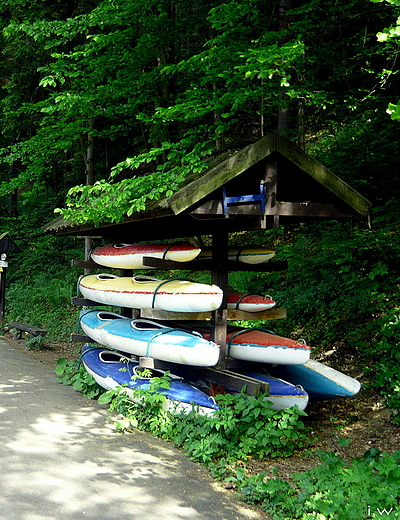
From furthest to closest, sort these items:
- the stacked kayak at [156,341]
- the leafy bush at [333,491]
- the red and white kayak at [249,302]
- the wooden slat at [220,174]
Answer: the red and white kayak at [249,302], the stacked kayak at [156,341], the wooden slat at [220,174], the leafy bush at [333,491]

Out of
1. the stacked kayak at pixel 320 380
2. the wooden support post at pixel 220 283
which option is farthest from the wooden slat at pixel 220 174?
the stacked kayak at pixel 320 380

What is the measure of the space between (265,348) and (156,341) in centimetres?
136

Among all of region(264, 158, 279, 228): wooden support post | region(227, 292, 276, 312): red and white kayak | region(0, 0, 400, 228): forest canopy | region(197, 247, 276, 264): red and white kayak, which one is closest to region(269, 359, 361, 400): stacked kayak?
region(227, 292, 276, 312): red and white kayak

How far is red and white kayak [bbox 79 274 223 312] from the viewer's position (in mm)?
5902

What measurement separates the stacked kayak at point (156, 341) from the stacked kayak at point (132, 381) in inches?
12.3

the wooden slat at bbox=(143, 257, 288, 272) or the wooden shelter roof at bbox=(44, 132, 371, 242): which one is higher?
the wooden shelter roof at bbox=(44, 132, 371, 242)

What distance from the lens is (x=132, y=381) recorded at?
6.61 metres

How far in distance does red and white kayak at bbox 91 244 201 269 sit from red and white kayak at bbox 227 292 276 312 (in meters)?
0.86

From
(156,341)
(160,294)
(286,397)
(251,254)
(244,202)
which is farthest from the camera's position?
(251,254)

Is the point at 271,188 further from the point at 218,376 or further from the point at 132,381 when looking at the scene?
the point at 132,381

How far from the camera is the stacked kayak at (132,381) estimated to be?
5.73m

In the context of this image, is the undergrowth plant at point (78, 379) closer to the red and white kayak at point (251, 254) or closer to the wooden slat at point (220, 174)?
the red and white kayak at point (251, 254)

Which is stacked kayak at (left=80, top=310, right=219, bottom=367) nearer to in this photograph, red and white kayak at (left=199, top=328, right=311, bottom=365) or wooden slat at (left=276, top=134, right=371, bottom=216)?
red and white kayak at (left=199, top=328, right=311, bottom=365)

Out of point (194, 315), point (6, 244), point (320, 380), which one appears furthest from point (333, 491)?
point (6, 244)
